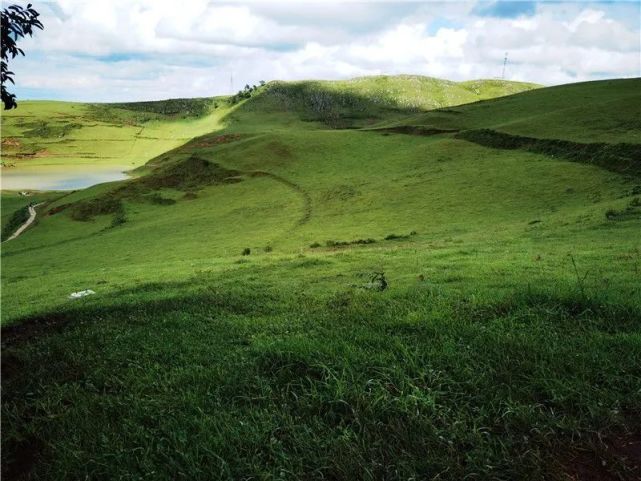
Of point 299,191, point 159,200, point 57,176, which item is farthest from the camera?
point 57,176

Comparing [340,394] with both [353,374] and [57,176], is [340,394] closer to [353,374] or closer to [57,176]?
[353,374]

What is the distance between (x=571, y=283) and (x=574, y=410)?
5.79 meters

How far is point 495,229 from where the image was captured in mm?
28734

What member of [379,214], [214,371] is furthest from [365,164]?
[214,371]

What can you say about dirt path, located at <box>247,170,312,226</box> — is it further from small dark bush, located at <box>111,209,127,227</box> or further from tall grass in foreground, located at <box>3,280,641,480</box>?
tall grass in foreground, located at <box>3,280,641,480</box>

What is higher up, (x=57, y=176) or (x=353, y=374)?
(x=353, y=374)

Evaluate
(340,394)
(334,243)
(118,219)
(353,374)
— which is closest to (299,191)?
(118,219)

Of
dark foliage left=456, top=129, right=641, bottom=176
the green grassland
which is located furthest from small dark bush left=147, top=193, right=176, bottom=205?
the green grassland

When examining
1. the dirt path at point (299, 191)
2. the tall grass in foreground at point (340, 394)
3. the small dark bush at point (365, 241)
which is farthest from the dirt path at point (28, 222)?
the tall grass in foreground at point (340, 394)

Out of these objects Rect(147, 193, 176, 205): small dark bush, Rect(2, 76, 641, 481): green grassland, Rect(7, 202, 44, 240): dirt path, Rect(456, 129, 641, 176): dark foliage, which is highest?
Rect(456, 129, 641, 176): dark foliage

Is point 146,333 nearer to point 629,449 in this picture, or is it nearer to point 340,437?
point 340,437

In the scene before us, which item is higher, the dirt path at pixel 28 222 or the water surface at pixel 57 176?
the water surface at pixel 57 176

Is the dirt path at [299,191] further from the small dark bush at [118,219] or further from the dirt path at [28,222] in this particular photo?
the dirt path at [28,222]

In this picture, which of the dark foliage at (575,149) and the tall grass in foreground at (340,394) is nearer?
the tall grass in foreground at (340,394)
